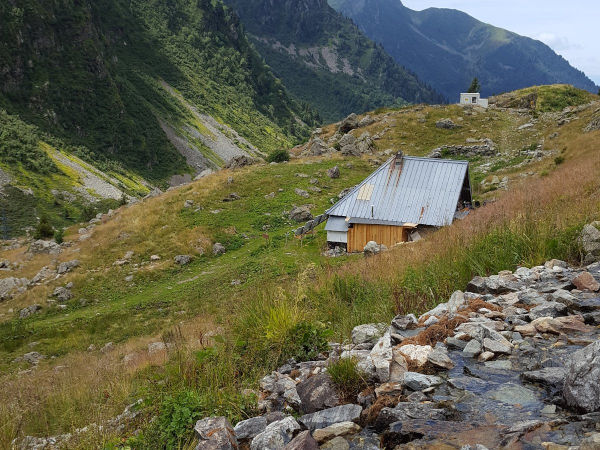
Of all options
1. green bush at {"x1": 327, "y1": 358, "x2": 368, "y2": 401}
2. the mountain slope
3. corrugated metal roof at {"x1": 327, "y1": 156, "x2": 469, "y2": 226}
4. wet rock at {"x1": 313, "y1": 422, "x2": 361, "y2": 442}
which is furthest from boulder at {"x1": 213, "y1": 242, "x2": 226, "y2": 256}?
the mountain slope

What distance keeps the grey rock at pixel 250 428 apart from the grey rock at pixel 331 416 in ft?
1.32

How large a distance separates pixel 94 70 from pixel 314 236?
4653 inches

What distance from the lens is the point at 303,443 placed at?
Result: 3543 mm

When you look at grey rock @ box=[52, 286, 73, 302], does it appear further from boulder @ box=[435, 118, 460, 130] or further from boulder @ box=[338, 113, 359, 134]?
boulder @ box=[435, 118, 460, 130]

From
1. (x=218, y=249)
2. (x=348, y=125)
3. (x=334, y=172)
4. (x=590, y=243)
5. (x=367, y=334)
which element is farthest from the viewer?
(x=348, y=125)

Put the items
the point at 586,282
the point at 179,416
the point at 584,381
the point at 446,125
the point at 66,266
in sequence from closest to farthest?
1. the point at 584,381
2. the point at 179,416
3. the point at 586,282
4. the point at 66,266
5. the point at 446,125

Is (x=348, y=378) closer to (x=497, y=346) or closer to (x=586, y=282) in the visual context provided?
(x=497, y=346)

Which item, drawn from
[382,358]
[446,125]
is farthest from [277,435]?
[446,125]

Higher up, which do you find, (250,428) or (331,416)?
(331,416)

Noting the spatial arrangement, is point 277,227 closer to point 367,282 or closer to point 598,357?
A: point 367,282

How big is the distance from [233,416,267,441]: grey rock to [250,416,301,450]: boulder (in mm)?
181

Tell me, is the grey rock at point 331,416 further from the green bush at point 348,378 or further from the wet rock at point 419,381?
the wet rock at point 419,381

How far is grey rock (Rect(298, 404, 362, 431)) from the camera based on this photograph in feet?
13.1

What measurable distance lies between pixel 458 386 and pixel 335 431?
4.37 feet
